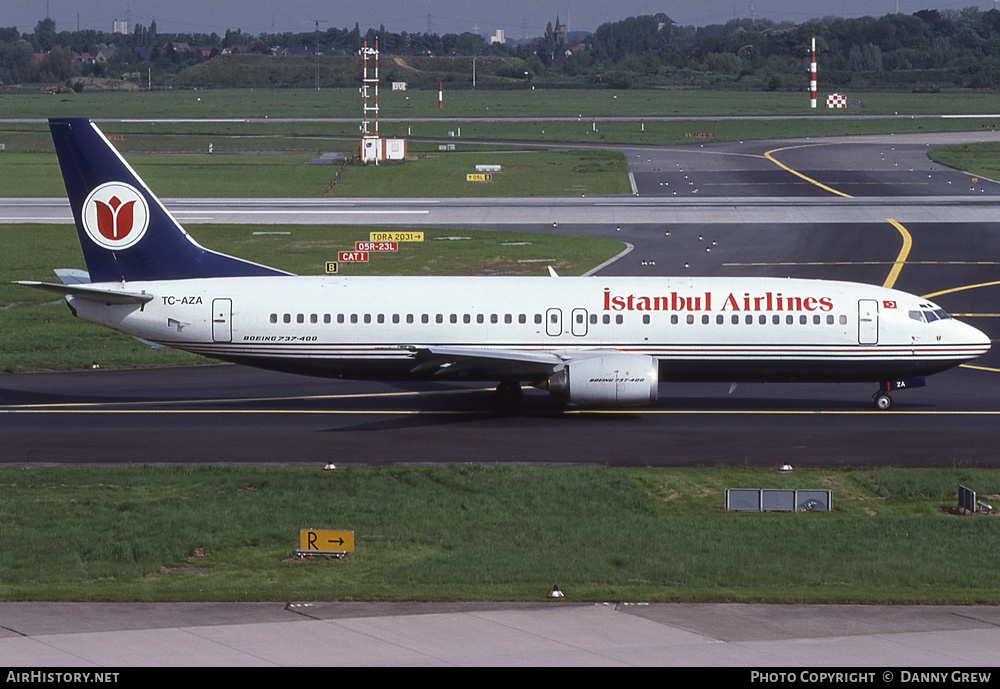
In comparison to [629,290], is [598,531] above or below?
below

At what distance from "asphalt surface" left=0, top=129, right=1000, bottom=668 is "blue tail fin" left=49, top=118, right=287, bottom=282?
4.18 metres

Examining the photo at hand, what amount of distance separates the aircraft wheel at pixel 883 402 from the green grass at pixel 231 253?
2292 cm

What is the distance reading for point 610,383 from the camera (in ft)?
117

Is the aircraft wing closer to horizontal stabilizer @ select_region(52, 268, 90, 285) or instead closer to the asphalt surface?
the asphalt surface

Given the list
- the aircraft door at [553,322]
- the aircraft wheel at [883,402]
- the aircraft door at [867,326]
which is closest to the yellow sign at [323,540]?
the aircraft door at [553,322]

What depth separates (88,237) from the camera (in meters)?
37.9

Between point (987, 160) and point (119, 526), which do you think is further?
point (987, 160)

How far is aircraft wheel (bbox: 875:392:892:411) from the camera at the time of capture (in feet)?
127

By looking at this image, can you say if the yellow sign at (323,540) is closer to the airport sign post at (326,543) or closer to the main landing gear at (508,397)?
the airport sign post at (326,543)

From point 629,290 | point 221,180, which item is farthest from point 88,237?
point 221,180

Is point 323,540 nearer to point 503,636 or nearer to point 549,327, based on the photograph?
point 503,636

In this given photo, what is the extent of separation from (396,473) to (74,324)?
24916mm

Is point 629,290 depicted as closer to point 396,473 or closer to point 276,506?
point 396,473

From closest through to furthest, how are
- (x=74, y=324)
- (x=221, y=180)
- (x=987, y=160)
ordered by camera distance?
(x=74, y=324) → (x=221, y=180) → (x=987, y=160)
